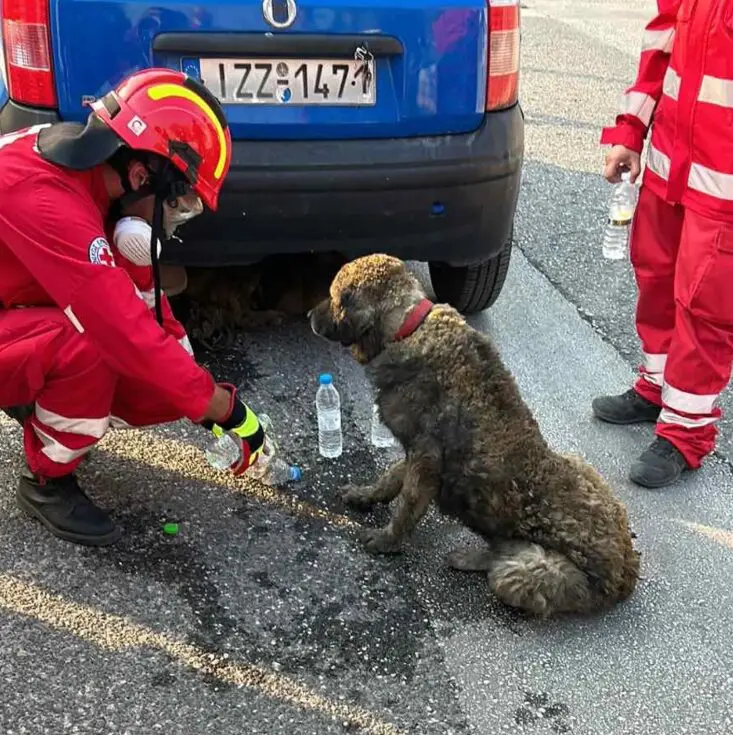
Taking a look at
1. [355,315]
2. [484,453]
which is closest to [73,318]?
[355,315]

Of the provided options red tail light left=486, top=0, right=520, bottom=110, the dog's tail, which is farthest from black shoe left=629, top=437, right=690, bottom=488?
red tail light left=486, top=0, right=520, bottom=110

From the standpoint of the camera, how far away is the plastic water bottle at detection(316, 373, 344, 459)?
147 inches

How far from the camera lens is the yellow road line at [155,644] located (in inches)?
100

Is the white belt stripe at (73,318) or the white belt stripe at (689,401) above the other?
the white belt stripe at (73,318)

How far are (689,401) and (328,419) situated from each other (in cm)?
152

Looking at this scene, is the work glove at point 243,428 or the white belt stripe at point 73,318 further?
the work glove at point 243,428

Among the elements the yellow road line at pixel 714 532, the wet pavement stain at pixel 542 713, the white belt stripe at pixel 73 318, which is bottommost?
the yellow road line at pixel 714 532

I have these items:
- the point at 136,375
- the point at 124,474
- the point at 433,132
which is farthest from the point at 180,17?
the point at 124,474

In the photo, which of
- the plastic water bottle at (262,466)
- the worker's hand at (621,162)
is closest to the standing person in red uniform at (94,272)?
the plastic water bottle at (262,466)

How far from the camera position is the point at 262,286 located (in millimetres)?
4703

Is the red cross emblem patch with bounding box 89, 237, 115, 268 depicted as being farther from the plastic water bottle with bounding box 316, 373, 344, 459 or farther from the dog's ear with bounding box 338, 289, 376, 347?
the plastic water bottle with bounding box 316, 373, 344, 459

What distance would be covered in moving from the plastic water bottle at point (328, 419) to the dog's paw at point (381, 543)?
0.59m

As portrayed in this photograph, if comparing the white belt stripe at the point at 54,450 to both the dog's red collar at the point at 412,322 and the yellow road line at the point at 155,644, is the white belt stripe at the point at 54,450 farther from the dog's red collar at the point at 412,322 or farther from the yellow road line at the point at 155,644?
the dog's red collar at the point at 412,322

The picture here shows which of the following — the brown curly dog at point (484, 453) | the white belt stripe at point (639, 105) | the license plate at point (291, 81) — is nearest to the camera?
the brown curly dog at point (484, 453)
